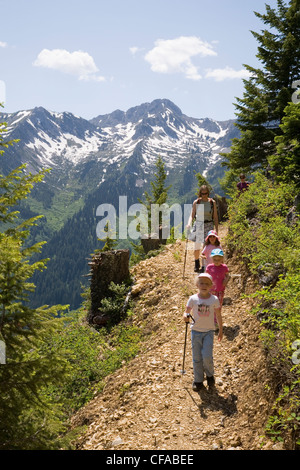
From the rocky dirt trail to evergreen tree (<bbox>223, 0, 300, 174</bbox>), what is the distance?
1144 centimetres

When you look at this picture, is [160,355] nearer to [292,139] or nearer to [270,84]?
[292,139]

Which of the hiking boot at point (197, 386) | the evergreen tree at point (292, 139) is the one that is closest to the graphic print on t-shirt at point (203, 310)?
the hiking boot at point (197, 386)

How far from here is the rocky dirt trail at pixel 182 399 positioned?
5.17 m

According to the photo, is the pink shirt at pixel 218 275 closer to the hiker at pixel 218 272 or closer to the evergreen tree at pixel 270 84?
the hiker at pixel 218 272

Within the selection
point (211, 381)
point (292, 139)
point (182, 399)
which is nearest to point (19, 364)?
point (182, 399)

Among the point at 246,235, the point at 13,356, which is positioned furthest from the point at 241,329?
the point at 13,356

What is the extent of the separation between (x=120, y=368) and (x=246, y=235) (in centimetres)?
580

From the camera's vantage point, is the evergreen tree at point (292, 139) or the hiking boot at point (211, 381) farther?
the evergreen tree at point (292, 139)

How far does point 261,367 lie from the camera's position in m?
5.82

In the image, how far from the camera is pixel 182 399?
621 cm

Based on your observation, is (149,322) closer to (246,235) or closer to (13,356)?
(246,235)

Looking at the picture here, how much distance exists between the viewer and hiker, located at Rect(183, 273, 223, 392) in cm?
630

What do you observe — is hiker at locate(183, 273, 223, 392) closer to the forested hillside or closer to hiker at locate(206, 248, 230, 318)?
the forested hillside

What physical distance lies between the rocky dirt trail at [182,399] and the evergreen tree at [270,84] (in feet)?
37.5
